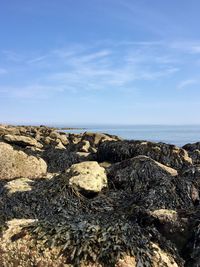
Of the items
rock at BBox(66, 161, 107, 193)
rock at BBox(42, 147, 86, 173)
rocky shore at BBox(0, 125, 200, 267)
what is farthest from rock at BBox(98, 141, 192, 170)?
rock at BBox(66, 161, 107, 193)

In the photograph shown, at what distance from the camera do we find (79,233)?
5.43 meters

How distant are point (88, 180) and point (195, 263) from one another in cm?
370

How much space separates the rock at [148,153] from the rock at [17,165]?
407 cm

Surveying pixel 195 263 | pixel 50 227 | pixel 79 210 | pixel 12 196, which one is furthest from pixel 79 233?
pixel 12 196

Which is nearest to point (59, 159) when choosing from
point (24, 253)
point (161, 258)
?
point (24, 253)

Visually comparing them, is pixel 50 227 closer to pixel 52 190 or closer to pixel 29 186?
pixel 52 190

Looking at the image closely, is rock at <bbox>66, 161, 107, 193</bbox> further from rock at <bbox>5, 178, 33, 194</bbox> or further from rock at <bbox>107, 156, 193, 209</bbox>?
rock at <bbox>5, 178, 33, 194</bbox>

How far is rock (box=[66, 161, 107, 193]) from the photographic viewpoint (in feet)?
28.3

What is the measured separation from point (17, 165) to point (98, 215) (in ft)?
16.4

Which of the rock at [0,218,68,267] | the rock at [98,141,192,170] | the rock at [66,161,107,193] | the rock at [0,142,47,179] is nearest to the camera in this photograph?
the rock at [0,218,68,267]

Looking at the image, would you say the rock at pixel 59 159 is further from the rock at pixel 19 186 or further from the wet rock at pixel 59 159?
the rock at pixel 19 186

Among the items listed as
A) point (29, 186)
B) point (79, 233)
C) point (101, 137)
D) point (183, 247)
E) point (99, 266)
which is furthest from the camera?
point (101, 137)

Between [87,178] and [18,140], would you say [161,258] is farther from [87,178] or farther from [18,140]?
[18,140]

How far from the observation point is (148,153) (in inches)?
578
